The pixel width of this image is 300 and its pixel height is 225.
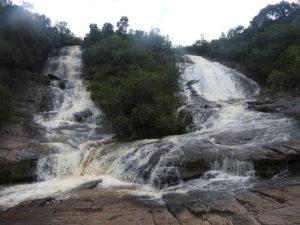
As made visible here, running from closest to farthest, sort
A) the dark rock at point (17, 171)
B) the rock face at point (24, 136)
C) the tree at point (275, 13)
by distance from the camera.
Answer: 1. the dark rock at point (17, 171)
2. the rock face at point (24, 136)
3. the tree at point (275, 13)

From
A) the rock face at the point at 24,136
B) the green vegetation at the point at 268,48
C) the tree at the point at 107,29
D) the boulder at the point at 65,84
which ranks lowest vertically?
the rock face at the point at 24,136

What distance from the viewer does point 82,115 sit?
25234mm

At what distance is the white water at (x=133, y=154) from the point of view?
45.5 ft

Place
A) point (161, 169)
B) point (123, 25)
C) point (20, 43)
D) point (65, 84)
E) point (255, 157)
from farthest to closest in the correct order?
point (123, 25) < point (20, 43) < point (65, 84) < point (161, 169) < point (255, 157)

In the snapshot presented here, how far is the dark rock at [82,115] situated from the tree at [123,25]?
18219 mm

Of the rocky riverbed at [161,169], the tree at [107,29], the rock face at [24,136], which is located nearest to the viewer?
the rocky riverbed at [161,169]

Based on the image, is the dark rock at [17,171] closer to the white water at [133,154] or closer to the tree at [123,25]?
the white water at [133,154]

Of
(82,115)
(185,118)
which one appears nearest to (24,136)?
(82,115)

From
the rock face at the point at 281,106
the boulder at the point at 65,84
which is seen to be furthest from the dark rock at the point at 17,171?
the boulder at the point at 65,84

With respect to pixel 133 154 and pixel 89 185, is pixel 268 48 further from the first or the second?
pixel 89 185

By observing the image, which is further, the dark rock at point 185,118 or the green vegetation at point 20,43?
the green vegetation at point 20,43

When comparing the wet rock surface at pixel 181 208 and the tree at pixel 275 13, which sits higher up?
the tree at pixel 275 13

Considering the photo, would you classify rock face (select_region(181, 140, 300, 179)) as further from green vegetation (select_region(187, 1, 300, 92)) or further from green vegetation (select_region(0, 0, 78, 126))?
green vegetation (select_region(187, 1, 300, 92))

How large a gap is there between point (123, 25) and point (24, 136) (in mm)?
24603
